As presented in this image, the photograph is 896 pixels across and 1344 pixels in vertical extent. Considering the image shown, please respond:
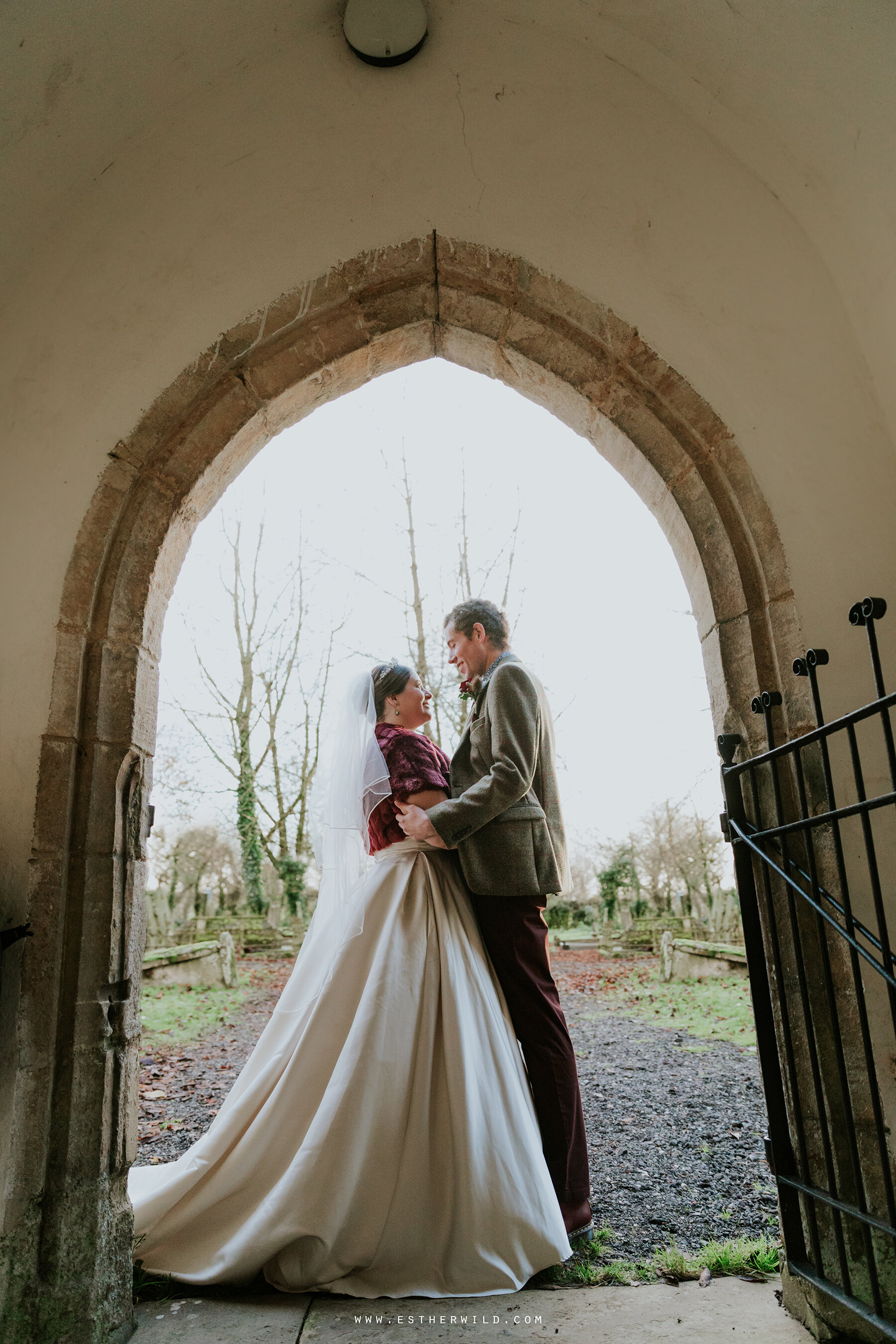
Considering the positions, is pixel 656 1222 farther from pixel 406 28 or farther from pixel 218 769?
pixel 218 769

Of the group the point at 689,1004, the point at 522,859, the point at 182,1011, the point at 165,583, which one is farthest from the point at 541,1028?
the point at 182,1011

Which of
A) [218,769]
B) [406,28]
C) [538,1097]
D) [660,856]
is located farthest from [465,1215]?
[660,856]

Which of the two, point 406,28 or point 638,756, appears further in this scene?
point 638,756

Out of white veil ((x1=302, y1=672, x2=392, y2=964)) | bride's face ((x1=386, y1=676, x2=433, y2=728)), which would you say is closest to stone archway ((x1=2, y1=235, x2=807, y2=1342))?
white veil ((x1=302, y1=672, x2=392, y2=964))

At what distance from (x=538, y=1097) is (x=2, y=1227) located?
1.42 m

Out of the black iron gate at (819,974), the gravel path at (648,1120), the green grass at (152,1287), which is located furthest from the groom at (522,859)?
the green grass at (152,1287)

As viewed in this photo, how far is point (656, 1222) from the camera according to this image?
8.18 ft

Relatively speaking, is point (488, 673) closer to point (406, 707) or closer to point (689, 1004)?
point (406, 707)

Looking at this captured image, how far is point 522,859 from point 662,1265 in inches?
45.2

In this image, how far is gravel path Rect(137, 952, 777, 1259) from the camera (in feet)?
8.42

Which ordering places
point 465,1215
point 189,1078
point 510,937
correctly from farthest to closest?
1. point 189,1078
2. point 510,937
3. point 465,1215

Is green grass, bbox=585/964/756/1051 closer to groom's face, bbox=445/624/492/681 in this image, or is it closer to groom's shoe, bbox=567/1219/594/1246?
groom's shoe, bbox=567/1219/594/1246

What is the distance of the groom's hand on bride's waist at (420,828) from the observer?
2.63 m

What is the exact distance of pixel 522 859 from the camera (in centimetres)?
260
